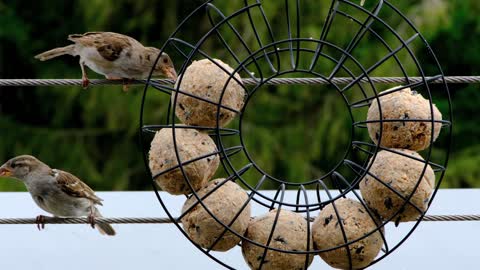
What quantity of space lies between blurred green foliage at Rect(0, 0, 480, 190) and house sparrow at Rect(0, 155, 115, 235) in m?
3.61

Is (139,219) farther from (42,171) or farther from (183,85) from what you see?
(42,171)

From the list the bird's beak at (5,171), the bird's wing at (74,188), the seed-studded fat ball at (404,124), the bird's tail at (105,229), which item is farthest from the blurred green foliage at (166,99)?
the seed-studded fat ball at (404,124)

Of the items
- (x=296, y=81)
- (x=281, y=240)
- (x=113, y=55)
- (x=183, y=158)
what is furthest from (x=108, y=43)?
(x=281, y=240)

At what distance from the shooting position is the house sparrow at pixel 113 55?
3117mm

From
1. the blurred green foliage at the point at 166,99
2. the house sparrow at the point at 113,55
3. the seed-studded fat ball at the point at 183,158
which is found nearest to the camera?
the seed-studded fat ball at the point at 183,158

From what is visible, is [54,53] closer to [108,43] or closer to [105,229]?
[108,43]

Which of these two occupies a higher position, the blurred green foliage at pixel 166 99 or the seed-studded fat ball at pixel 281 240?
the seed-studded fat ball at pixel 281 240

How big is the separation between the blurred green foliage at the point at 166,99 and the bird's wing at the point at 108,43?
376 centimetres

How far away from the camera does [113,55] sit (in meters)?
3.18

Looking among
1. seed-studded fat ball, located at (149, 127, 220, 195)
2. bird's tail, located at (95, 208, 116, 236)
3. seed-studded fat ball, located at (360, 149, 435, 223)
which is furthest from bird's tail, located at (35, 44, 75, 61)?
seed-studded fat ball, located at (360, 149, 435, 223)

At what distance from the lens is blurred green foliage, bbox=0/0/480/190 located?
724cm

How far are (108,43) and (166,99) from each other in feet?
13.4

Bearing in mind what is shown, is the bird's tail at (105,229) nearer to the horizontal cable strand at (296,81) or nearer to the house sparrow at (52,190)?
the house sparrow at (52,190)

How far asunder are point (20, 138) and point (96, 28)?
103 centimetres
